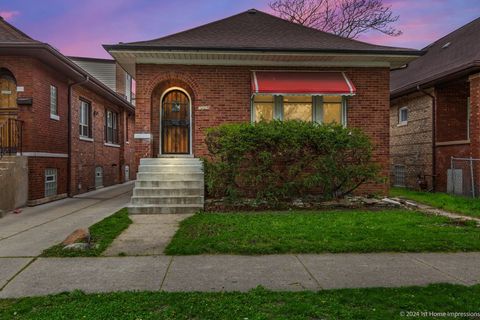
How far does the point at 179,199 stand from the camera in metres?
8.82

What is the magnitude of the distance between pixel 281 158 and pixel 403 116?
9.20m

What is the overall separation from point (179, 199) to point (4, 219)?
396 cm

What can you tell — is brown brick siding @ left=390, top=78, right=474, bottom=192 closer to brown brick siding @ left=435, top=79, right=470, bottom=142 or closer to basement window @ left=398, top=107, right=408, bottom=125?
brown brick siding @ left=435, top=79, right=470, bottom=142

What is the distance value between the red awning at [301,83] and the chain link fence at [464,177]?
4805mm

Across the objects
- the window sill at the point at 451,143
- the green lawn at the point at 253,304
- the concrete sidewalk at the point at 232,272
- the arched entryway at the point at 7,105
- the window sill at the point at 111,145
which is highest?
the arched entryway at the point at 7,105

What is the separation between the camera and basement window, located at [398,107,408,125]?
15.7 m

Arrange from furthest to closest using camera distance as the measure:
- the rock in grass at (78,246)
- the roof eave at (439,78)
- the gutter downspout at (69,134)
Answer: the gutter downspout at (69,134) → the roof eave at (439,78) → the rock in grass at (78,246)

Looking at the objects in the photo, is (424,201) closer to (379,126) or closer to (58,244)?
(379,126)

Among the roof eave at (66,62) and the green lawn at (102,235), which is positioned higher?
the roof eave at (66,62)

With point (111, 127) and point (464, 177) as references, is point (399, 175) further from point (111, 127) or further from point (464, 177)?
point (111, 127)

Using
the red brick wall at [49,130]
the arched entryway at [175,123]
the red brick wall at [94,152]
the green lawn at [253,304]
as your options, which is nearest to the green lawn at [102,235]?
the green lawn at [253,304]

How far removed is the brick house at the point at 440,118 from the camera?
1179cm

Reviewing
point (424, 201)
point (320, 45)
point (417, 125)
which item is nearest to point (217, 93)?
point (320, 45)

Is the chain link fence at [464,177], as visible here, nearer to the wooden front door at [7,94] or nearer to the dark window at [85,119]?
the dark window at [85,119]
